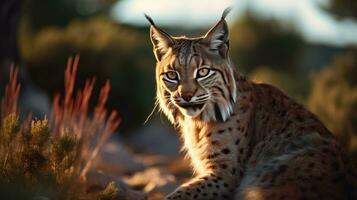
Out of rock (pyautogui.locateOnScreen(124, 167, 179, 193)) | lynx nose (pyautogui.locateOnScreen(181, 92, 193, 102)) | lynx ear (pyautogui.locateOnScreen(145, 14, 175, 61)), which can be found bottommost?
rock (pyautogui.locateOnScreen(124, 167, 179, 193))

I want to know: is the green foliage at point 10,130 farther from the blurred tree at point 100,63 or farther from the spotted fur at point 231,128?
the blurred tree at point 100,63

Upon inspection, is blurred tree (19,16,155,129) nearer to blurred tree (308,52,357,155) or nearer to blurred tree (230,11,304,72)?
blurred tree (308,52,357,155)

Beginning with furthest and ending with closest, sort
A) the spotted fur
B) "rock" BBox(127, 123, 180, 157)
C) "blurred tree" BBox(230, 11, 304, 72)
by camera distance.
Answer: "blurred tree" BBox(230, 11, 304, 72) → "rock" BBox(127, 123, 180, 157) → the spotted fur

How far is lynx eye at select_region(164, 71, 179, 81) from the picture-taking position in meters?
7.24

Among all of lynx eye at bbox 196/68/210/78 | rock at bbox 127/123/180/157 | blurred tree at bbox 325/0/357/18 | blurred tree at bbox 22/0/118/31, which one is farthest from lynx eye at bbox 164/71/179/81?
blurred tree at bbox 22/0/118/31

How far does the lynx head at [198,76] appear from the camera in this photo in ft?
23.5

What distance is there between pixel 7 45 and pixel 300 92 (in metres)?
9.31

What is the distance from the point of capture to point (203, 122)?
7484 millimetres

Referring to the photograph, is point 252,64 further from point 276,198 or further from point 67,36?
point 276,198

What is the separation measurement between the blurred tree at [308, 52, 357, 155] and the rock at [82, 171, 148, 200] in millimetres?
4438

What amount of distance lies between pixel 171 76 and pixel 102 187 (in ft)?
6.09

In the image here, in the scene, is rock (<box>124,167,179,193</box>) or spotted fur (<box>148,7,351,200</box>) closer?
spotted fur (<box>148,7,351,200</box>)

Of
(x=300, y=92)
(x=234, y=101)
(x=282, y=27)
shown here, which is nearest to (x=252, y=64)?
(x=282, y=27)

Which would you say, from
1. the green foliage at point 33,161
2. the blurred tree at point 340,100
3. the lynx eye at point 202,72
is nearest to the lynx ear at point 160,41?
the lynx eye at point 202,72
